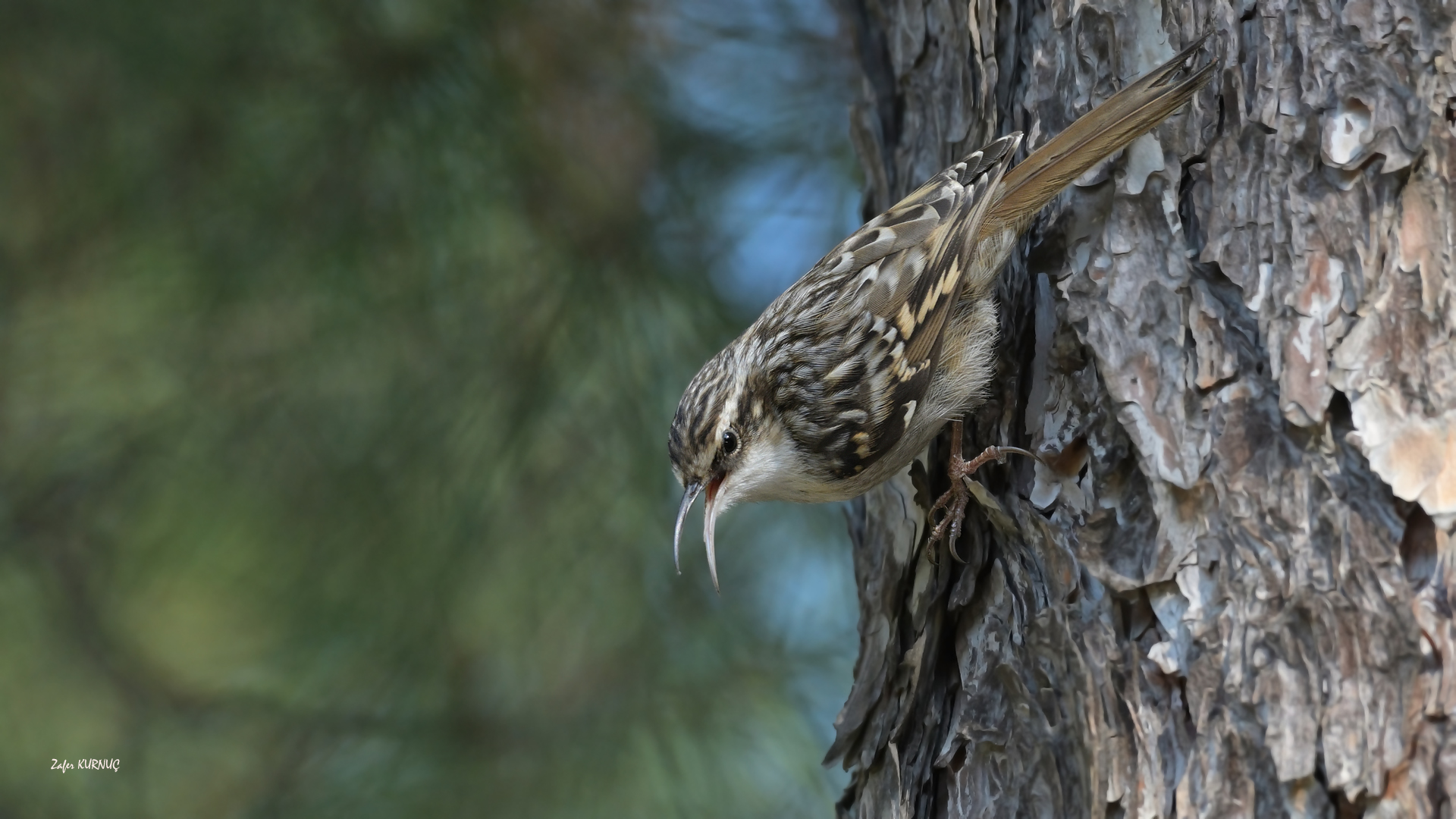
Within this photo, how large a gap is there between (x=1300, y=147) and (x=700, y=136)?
147 centimetres

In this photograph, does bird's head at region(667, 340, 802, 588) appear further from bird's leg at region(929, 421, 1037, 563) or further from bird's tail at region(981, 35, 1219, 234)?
bird's tail at region(981, 35, 1219, 234)

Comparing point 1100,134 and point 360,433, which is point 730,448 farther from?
point 360,433

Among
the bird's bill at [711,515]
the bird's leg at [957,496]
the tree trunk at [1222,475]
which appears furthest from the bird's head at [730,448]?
the tree trunk at [1222,475]

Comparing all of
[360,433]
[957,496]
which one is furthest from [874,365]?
[360,433]

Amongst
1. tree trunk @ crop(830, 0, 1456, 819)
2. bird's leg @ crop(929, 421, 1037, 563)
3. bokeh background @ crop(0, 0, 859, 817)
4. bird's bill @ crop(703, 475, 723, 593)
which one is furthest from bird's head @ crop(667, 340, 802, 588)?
bokeh background @ crop(0, 0, 859, 817)

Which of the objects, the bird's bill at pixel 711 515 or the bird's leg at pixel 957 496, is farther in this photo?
the bird's bill at pixel 711 515

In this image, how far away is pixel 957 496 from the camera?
5.89 ft

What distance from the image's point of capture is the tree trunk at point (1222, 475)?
1.18m

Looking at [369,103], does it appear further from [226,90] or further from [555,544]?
[555,544]

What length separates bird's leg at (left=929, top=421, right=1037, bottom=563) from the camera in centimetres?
173

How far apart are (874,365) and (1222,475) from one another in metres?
0.72

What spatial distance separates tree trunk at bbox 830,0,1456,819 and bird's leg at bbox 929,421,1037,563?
27 mm

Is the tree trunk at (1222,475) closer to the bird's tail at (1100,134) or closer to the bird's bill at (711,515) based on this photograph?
the bird's tail at (1100,134)

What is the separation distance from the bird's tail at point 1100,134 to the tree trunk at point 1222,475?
31mm
